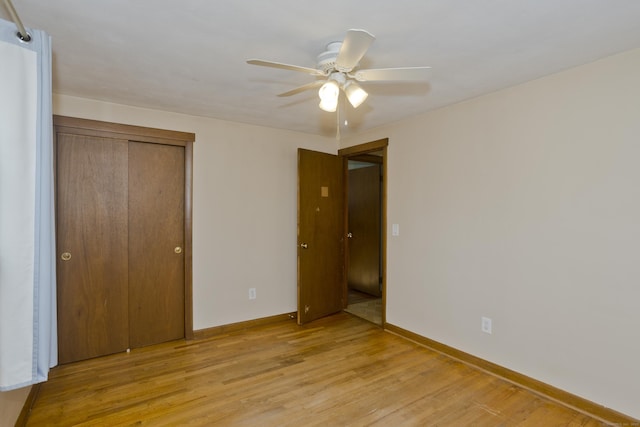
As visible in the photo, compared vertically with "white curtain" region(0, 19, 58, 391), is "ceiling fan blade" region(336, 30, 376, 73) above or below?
above

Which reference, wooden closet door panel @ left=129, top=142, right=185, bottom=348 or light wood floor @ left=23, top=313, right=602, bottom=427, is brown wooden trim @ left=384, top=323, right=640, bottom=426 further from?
wooden closet door panel @ left=129, top=142, right=185, bottom=348

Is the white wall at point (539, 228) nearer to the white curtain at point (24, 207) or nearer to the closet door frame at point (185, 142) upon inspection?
the closet door frame at point (185, 142)

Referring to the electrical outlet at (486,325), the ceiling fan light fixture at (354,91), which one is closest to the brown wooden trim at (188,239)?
the ceiling fan light fixture at (354,91)

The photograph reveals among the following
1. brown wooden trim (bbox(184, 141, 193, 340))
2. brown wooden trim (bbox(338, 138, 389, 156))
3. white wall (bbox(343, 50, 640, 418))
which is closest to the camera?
white wall (bbox(343, 50, 640, 418))

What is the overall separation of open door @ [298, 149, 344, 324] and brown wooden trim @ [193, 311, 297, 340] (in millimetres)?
282

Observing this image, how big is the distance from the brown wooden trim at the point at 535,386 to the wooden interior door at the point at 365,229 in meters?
1.82

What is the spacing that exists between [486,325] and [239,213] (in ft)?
8.64

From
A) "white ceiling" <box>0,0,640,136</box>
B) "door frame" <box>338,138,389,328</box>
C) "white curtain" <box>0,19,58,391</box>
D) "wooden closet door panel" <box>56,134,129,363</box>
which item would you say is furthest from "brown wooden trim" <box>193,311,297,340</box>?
"white ceiling" <box>0,0,640,136</box>

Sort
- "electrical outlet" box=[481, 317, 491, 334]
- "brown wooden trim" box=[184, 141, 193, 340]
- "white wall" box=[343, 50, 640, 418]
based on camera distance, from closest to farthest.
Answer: "white wall" box=[343, 50, 640, 418] → "electrical outlet" box=[481, 317, 491, 334] → "brown wooden trim" box=[184, 141, 193, 340]

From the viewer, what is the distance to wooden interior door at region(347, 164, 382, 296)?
5.09 meters

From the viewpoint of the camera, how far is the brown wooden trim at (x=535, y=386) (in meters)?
2.06

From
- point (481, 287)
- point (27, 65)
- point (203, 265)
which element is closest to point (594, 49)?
point (481, 287)

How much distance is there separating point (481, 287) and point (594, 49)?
184 centimetres

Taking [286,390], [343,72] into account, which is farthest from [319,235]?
[343,72]
